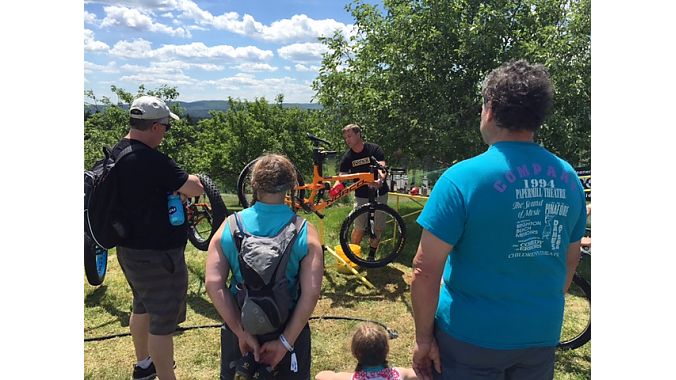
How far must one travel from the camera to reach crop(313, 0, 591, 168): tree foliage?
6688 millimetres

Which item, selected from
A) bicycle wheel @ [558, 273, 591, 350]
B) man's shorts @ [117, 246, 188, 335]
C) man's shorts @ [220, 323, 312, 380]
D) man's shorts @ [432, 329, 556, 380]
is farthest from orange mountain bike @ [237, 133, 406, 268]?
man's shorts @ [432, 329, 556, 380]

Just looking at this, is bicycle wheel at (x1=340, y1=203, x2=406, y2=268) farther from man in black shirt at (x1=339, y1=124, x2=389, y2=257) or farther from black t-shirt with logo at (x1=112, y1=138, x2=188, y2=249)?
black t-shirt with logo at (x1=112, y1=138, x2=188, y2=249)

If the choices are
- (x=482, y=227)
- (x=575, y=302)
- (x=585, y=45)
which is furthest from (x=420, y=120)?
(x=482, y=227)

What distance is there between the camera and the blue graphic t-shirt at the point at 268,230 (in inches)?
83.1

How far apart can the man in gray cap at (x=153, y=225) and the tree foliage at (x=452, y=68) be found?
5.11 m

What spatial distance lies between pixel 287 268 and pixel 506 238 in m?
0.96

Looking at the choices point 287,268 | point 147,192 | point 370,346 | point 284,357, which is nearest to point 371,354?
point 370,346

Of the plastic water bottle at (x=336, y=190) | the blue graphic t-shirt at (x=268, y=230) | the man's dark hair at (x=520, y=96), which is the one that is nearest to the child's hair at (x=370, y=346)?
the blue graphic t-shirt at (x=268, y=230)

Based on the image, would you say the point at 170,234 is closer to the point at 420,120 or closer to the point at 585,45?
the point at 420,120

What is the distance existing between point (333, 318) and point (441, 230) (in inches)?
125

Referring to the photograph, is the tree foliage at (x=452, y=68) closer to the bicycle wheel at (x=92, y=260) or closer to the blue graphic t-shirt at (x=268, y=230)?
the bicycle wheel at (x=92, y=260)

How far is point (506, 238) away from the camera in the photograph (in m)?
1.67

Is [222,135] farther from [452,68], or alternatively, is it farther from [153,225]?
A: [153,225]

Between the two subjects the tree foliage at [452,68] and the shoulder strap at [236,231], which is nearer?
the shoulder strap at [236,231]
